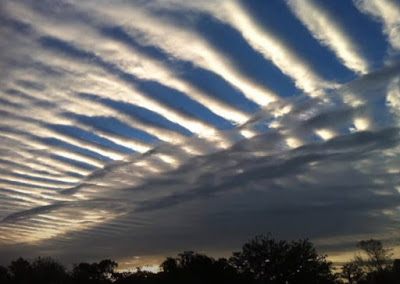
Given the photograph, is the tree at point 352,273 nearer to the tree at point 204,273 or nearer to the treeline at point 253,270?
the treeline at point 253,270

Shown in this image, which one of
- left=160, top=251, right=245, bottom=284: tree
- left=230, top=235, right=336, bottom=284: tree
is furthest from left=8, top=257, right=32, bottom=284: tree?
left=230, top=235, right=336, bottom=284: tree

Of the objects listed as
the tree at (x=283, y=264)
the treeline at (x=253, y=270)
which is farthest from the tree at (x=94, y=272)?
the tree at (x=283, y=264)

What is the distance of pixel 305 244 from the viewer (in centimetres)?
7656

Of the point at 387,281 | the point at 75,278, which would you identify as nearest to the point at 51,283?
the point at 75,278

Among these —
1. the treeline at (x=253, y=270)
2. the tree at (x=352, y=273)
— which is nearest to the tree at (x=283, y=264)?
the treeline at (x=253, y=270)

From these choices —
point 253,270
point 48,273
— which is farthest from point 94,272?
point 253,270

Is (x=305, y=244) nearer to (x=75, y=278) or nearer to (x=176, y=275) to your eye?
(x=176, y=275)

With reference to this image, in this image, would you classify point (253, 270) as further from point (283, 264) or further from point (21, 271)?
point (21, 271)

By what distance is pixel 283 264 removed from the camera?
72312mm

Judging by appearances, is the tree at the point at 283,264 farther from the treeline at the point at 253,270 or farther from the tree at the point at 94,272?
the tree at the point at 94,272

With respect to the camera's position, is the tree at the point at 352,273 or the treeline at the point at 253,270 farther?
the tree at the point at 352,273

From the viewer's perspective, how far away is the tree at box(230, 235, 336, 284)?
71.4 m

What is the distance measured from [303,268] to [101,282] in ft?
203

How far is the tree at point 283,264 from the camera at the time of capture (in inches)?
2810
